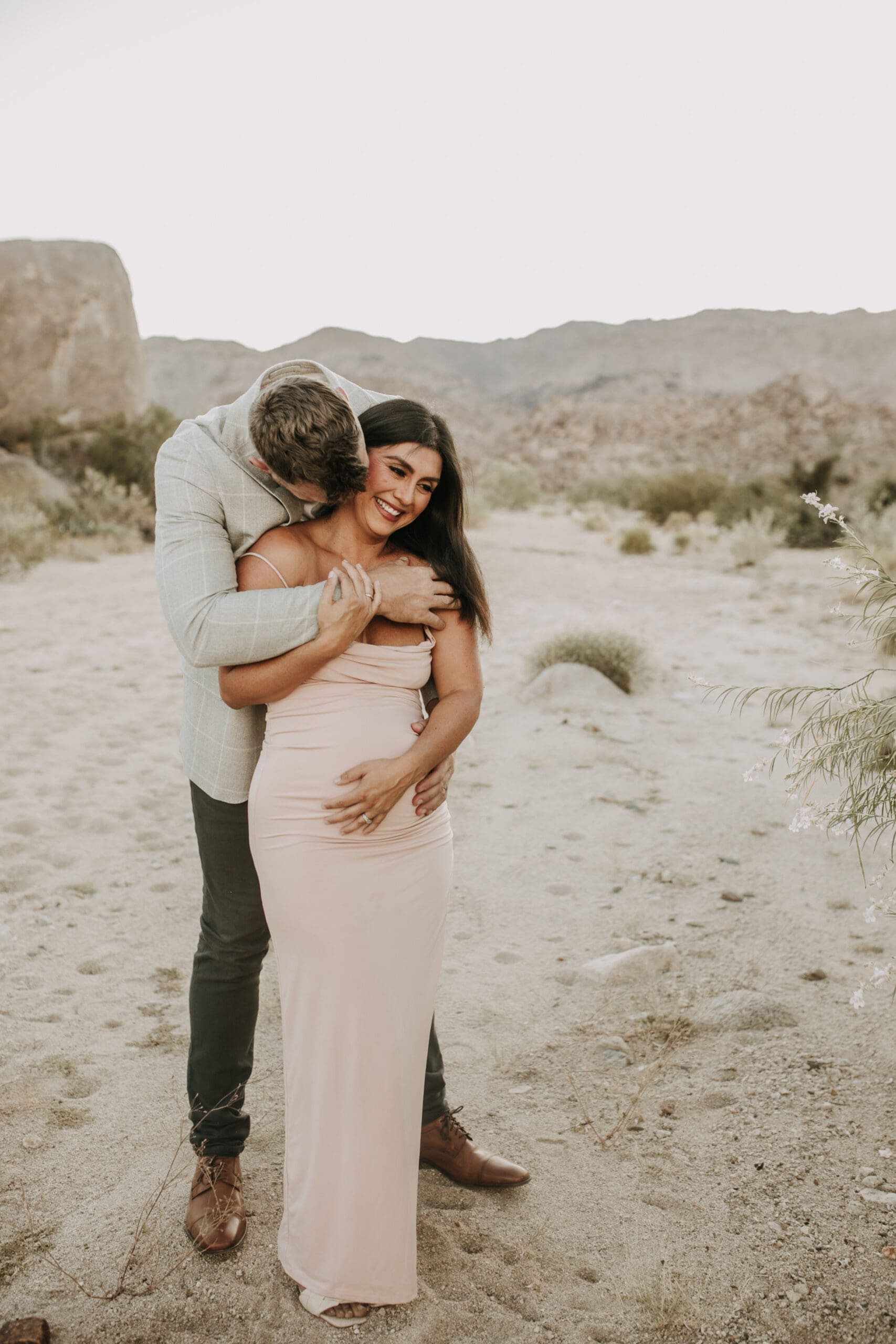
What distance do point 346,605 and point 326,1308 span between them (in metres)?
1.50

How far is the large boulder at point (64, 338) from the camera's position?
1853cm

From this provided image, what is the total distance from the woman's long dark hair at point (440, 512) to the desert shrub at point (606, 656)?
5.59m

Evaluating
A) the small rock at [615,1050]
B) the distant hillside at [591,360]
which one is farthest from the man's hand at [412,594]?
the distant hillside at [591,360]

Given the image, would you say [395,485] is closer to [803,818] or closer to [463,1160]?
[803,818]

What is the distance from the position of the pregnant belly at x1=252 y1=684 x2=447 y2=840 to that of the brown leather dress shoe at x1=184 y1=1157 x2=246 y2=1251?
3.04ft

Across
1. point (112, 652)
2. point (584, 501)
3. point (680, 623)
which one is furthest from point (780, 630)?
point (584, 501)

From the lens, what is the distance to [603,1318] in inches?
82.0

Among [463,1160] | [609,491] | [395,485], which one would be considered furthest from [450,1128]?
[609,491]

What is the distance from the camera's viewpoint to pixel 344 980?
2092 millimetres

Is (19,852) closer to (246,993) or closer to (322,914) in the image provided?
(246,993)

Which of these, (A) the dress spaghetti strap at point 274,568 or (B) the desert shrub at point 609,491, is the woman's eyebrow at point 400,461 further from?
(B) the desert shrub at point 609,491

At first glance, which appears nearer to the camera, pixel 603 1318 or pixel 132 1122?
pixel 603 1318

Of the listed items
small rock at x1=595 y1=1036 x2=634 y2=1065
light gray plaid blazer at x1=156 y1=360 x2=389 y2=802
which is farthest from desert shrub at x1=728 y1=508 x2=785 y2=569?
light gray plaid blazer at x1=156 y1=360 x2=389 y2=802

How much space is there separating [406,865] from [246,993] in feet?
1.95
